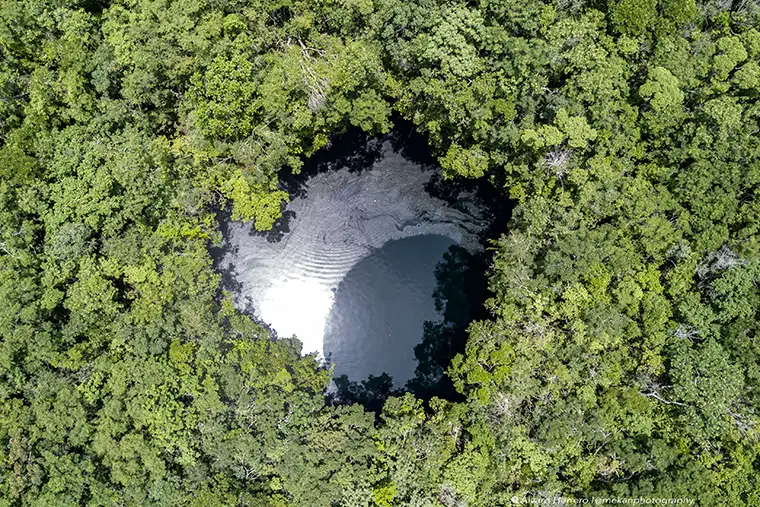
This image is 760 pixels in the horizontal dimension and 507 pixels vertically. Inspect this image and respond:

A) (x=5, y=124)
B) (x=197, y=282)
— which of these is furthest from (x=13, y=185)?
(x=197, y=282)

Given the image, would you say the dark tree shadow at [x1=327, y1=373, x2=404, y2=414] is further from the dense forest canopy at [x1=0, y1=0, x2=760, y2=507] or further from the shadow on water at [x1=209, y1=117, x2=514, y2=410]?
the dense forest canopy at [x1=0, y1=0, x2=760, y2=507]

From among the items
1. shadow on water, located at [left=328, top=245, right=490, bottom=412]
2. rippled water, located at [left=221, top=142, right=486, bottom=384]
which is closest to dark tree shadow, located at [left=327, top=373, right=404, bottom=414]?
shadow on water, located at [left=328, top=245, right=490, bottom=412]

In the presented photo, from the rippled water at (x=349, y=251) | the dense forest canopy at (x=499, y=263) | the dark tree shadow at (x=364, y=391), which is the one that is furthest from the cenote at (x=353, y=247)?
the dense forest canopy at (x=499, y=263)

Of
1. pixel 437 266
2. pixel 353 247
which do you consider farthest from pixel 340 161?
pixel 437 266

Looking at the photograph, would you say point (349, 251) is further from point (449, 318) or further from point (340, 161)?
point (449, 318)

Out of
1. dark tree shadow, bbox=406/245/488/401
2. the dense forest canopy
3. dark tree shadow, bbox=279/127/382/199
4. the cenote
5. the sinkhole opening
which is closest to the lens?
the dense forest canopy

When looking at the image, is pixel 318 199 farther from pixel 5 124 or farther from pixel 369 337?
pixel 5 124
